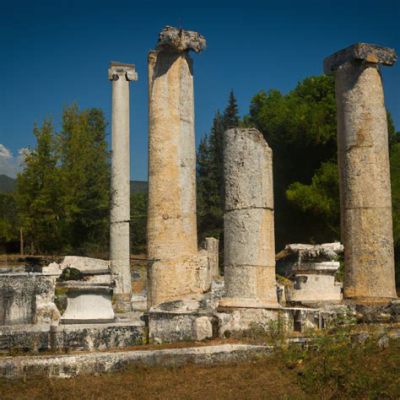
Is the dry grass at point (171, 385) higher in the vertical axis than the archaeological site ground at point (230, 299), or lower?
lower

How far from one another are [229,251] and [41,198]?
27.9 metres

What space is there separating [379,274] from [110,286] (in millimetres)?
5990

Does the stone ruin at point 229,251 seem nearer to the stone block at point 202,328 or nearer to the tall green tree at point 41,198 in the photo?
the stone block at point 202,328

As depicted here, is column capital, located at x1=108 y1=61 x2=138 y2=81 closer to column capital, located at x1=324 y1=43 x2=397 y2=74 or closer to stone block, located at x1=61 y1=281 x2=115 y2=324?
column capital, located at x1=324 y1=43 x2=397 y2=74

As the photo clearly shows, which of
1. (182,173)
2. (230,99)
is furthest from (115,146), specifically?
(230,99)

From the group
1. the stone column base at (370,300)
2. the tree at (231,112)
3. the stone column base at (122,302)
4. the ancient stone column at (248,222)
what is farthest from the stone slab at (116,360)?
the tree at (231,112)

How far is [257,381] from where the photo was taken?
24.7 ft

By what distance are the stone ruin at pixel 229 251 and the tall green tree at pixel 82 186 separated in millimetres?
21720

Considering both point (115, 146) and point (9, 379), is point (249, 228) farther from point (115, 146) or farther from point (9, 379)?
point (115, 146)

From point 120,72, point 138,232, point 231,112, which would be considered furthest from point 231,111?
point 120,72

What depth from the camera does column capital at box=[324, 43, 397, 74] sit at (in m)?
13.9

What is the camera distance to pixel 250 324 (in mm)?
10133

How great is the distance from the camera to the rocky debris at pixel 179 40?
45.5 ft

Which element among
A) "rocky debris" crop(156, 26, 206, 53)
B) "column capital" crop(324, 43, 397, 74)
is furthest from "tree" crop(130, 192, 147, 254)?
"column capital" crop(324, 43, 397, 74)
